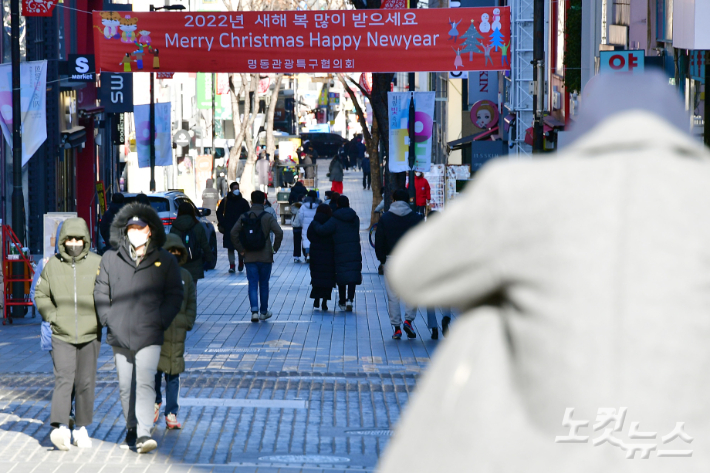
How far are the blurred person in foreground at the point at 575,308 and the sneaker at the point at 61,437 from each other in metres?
6.85

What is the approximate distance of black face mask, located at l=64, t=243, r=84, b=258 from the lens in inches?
321

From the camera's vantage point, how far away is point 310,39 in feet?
63.3

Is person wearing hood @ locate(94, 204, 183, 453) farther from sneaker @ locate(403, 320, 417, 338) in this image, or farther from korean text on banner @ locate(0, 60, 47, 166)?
korean text on banner @ locate(0, 60, 47, 166)

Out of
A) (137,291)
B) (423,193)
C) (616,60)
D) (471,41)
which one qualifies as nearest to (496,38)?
(471,41)

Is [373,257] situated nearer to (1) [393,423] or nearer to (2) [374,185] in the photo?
(2) [374,185]

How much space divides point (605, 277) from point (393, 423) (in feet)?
25.3

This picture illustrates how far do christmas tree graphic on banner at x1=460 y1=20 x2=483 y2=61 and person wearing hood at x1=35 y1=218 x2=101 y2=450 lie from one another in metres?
12.4

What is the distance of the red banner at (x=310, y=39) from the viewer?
19.3 m

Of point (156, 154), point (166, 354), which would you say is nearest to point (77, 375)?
point (166, 354)

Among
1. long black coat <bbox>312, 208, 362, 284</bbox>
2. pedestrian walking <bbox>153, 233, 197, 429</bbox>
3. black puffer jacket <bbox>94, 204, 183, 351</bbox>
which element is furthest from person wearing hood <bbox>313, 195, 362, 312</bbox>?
black puffer jacket <bbox>94, 204, 183, 351</bbox>

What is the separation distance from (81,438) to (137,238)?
5.01ft

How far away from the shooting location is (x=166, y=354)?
848 cm

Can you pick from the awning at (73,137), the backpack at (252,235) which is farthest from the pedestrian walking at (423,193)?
the backpack at (252,235)

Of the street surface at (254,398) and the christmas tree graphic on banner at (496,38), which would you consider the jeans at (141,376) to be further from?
the christmas tree graphic on banner at (496,38)
